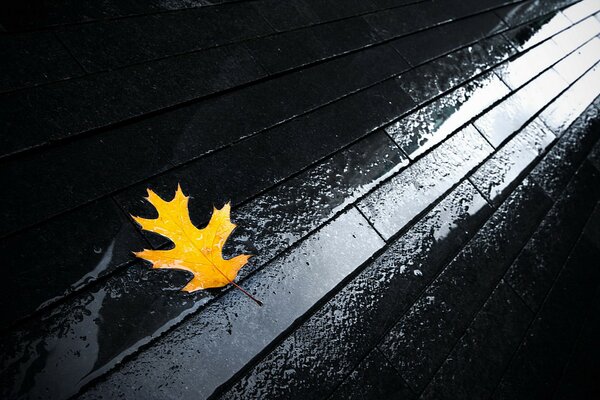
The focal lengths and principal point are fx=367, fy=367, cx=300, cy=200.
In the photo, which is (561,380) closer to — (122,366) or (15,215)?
(122,366)

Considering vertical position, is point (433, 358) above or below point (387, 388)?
below

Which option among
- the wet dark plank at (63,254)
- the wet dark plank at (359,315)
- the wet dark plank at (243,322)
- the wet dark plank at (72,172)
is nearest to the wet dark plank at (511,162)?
the wet dark plank at (359,315)

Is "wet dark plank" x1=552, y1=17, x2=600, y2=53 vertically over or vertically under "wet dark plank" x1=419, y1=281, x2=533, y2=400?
over

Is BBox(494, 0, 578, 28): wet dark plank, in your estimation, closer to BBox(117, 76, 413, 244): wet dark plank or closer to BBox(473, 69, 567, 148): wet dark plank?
BBox(473, 69, 567, 148): wet dark plank

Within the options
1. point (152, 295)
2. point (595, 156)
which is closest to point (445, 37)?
point (595, 156)

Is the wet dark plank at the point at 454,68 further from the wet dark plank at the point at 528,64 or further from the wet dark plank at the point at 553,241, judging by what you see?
the wet dark plank at the point at 553,241

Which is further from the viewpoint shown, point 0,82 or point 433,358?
point 433,358

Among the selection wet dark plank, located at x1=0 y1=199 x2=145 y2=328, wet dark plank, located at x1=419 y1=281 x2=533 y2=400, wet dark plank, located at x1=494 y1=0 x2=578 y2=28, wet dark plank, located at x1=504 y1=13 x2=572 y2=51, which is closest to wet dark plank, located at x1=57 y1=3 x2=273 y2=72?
wet dark plank, located at x1=0 y1=199 x2=145 y2=328

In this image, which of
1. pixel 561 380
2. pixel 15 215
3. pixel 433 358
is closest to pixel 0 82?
pixel 15 215

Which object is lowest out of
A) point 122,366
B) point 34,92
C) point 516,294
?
point 516,294
